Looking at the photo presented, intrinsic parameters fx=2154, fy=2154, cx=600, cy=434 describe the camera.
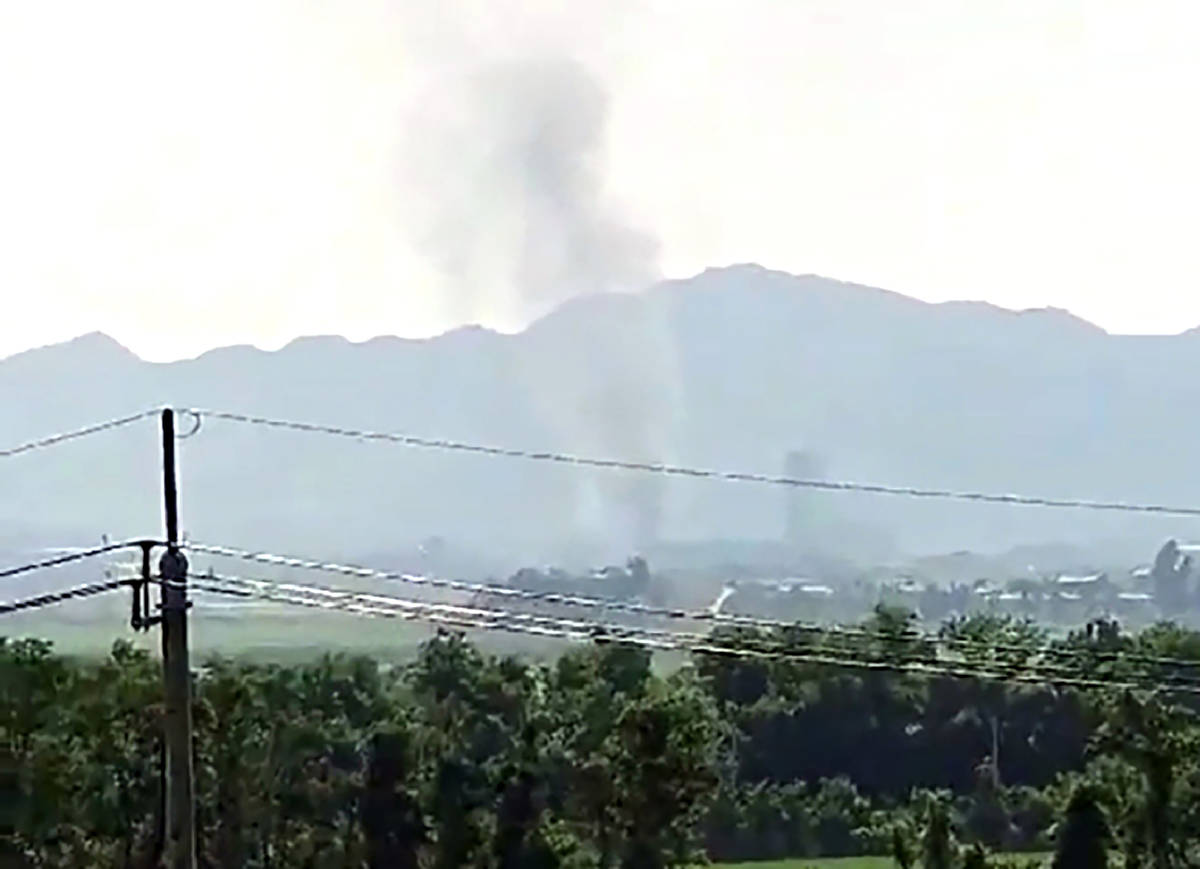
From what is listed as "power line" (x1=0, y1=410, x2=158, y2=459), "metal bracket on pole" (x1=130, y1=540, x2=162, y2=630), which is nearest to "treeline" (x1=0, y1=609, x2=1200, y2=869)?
"power line" (x1=0, y1=410, x2=158, y2=459)

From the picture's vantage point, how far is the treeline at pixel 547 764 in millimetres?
33000

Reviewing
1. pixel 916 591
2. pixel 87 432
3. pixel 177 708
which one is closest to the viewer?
pixel 177 708

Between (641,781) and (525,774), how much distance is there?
2.57 metres

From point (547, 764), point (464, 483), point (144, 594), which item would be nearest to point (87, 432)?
point (144, 594)

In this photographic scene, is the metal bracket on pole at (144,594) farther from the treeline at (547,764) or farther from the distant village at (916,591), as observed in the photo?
the distant village at (916,591)

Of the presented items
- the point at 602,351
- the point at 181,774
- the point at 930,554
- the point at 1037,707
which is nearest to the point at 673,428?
the point at 602,351

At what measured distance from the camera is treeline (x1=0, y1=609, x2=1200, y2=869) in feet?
108

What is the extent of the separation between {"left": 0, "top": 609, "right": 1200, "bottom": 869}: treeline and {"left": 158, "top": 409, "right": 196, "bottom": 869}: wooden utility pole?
14.3 metres

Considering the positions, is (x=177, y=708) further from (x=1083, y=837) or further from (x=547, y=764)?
(x=547, y=764)

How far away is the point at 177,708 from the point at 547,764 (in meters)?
24.6

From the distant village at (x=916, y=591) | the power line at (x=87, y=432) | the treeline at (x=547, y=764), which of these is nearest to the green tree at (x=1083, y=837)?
the treeline at (x=547, y=764)

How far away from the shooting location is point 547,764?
36875 millimetres

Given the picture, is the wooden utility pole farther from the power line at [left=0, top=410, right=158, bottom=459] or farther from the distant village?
the distant village

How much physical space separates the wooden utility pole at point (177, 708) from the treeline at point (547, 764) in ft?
47.0
